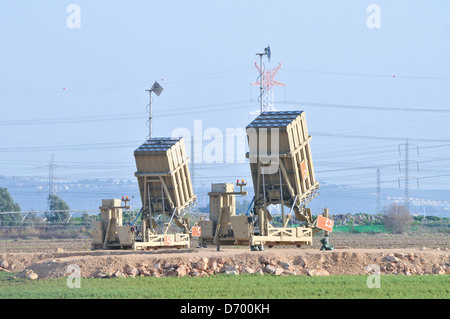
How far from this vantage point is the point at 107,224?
141 ft

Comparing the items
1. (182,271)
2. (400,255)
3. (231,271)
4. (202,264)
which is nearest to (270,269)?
(231,271)

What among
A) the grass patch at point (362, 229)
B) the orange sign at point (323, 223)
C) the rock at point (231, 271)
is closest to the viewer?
the rock at point (231, 271)

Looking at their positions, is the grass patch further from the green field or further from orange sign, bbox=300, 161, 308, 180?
the green field

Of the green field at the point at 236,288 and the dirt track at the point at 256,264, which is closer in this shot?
the green field at the point at 236,288

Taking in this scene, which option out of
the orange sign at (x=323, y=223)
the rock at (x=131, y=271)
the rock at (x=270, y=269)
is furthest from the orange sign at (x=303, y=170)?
the rock at (x=131, y=271)

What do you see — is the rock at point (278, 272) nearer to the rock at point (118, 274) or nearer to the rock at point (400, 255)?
the rock at point (118, 274)

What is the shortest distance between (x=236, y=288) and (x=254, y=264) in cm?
525

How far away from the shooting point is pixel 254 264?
29547mm

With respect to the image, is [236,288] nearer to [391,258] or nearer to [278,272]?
[278,272]

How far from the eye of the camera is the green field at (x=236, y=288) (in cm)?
2272

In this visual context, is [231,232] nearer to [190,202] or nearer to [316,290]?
[190,202]

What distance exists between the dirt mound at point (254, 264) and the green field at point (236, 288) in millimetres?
1017
